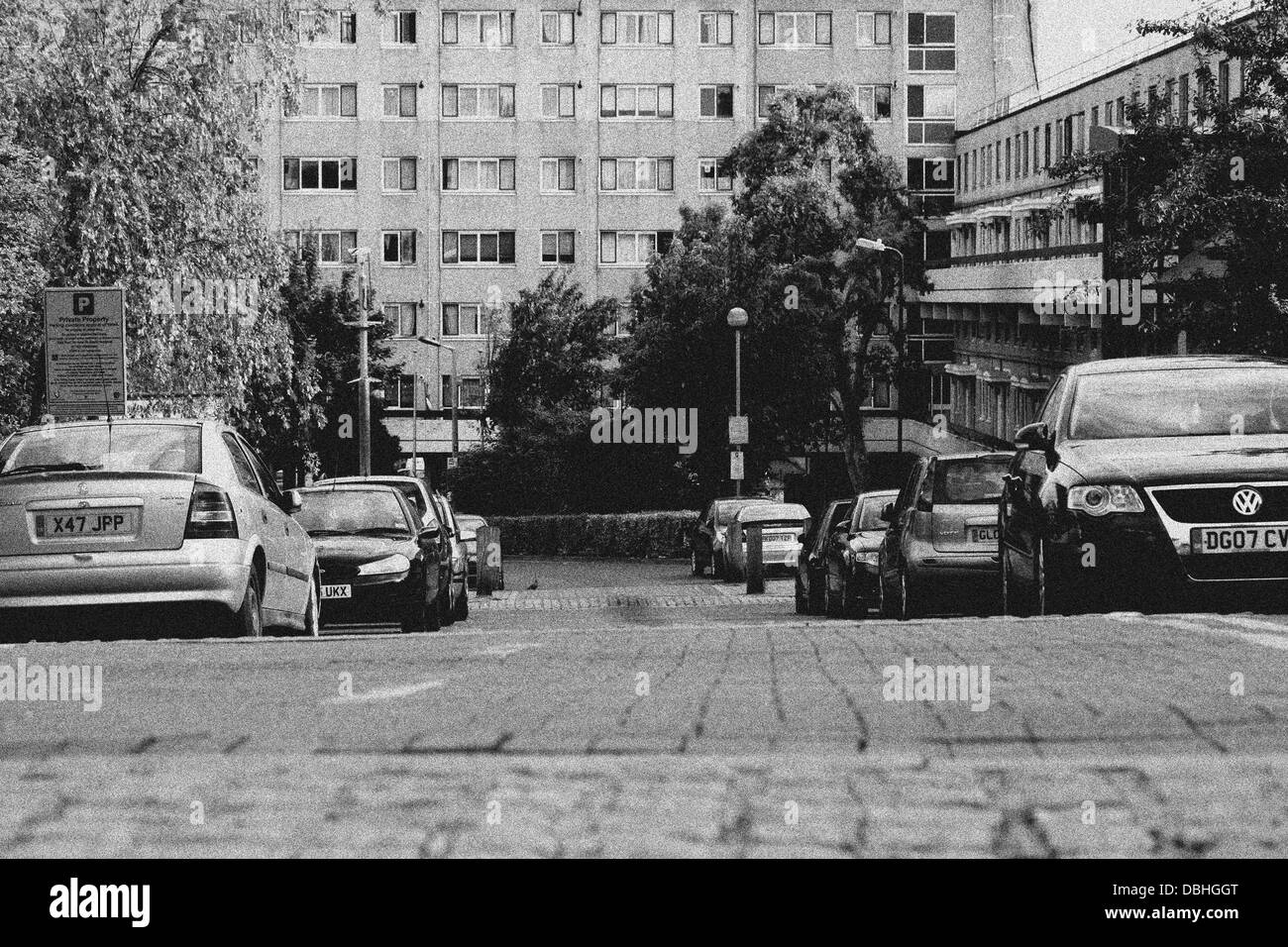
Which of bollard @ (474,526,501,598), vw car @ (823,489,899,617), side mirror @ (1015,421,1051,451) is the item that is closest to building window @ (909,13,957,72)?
bollard @ (474,526,501,598)

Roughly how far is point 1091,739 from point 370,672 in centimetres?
374

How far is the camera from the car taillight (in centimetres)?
1346

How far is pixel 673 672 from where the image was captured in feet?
29.2

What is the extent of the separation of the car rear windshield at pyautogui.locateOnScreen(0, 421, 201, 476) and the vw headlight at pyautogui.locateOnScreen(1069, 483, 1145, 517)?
5502mm

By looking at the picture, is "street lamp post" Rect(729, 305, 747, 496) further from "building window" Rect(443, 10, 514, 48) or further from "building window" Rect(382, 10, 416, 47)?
"building window" Rect(382, 10, 416, 47)

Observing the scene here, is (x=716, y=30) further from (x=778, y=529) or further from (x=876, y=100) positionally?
(x=778, y=529)

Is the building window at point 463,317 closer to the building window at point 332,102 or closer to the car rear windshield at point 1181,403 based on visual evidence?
the building window at point 332,102

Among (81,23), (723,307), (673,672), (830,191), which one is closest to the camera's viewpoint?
(673,672)

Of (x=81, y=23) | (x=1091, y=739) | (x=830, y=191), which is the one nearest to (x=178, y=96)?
(x=81, y=23)

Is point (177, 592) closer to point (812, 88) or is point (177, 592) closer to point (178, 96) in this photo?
point (178, 96)

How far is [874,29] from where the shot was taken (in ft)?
288

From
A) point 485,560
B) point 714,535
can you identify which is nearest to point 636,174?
point 714,535
